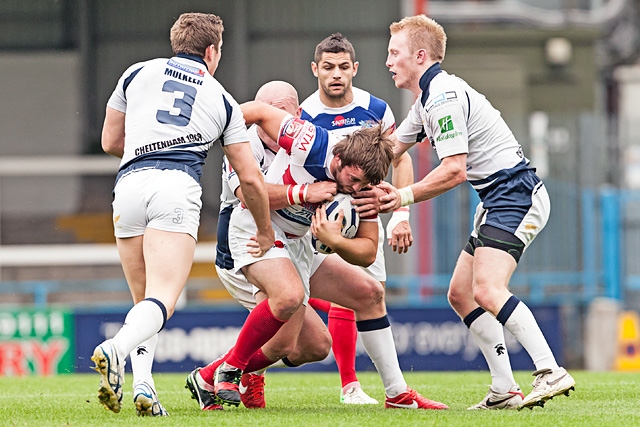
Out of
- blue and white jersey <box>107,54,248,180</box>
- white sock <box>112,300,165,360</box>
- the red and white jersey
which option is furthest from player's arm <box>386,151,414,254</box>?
white sock <box>112,300,165,360</box>

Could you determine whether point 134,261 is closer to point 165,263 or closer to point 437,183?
point 165,263

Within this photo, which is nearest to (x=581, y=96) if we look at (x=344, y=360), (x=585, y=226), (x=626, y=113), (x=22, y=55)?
(x=626, y=113)

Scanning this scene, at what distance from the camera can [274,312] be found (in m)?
6.25

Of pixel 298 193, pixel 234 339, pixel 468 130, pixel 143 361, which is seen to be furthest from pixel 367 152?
pixel 234 339

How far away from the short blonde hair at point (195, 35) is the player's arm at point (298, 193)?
2.55ft

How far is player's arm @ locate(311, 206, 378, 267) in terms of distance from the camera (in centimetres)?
603

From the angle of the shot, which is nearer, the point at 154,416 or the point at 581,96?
the point at 154,416

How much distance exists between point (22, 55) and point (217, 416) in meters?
13.2

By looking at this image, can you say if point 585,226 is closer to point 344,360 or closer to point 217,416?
point 344,360

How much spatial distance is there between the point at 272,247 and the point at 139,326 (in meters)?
1.08

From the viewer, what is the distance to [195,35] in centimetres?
607

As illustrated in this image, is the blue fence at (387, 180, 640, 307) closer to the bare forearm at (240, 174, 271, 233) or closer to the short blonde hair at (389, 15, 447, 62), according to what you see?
the short blonde hair at (389, 15, 447, 62)

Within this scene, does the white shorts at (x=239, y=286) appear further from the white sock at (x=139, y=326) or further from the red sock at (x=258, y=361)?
the white sock at (x=139, y=326)

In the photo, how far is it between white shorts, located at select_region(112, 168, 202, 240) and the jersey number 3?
25cm
